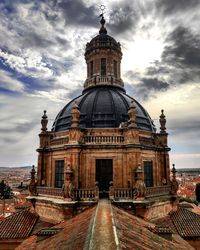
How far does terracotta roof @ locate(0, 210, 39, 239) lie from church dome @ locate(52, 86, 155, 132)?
7.35m

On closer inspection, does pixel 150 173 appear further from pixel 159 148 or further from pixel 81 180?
pixel 81 180

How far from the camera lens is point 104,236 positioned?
6.99 metres

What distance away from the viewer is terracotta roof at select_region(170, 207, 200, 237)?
18.1m

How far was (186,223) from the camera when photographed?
19375 mm

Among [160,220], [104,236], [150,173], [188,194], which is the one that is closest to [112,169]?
[150,173]

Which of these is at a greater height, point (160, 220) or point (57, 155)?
point (57, 155)

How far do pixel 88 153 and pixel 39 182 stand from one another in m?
5.80

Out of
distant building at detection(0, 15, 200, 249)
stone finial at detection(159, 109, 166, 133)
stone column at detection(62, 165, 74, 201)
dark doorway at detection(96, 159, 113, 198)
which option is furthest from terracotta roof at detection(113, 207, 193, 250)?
stone finial at detection(159, 109, 166, 133)

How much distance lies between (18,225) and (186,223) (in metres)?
12.4

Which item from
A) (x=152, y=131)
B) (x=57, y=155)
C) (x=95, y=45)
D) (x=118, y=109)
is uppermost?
(x=95, y=45)

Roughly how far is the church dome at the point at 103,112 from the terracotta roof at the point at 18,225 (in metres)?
7.35

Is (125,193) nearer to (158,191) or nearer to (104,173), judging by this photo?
(104,173)

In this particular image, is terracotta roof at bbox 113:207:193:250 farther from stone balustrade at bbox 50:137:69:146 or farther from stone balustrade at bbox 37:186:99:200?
stone balustrade at bbox 50:137:69:146

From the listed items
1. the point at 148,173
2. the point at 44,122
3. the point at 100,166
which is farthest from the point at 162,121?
the point at 44,122
